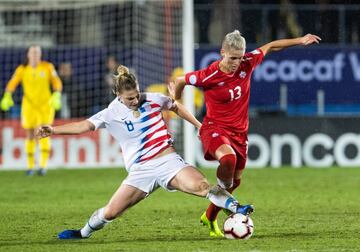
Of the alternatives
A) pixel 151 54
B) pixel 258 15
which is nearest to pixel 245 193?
pixel 151 54

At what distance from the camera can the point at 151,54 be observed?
2152 centimetres

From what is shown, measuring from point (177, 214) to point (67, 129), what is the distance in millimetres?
3450

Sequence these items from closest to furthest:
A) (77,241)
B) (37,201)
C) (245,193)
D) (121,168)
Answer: (77,241), (37,201), (245,193), (121,168)

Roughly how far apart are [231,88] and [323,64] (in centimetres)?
1343

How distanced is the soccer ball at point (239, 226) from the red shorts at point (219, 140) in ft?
3.54

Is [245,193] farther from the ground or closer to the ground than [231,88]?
closer to the ground

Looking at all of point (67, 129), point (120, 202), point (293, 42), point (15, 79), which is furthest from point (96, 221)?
point (15, 79)

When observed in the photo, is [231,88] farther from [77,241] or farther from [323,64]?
[323,64]

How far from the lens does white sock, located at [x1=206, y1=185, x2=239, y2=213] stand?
352 inches

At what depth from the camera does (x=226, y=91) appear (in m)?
10.0

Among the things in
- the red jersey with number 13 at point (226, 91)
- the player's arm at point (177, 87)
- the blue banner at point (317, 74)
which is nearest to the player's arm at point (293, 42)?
the red jersey with number 13 at point (226, 91)

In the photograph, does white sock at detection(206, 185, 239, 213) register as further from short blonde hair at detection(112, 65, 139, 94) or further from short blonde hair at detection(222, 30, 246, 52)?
short blonde hair at detection(222, 30, 246, 52)

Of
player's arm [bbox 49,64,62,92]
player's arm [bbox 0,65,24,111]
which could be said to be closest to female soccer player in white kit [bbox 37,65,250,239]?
player's arm [bbox 49,64,62,92]

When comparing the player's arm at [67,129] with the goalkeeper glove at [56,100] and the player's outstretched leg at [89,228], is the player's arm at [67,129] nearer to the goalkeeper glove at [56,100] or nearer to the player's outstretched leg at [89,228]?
the player's outstretched leg at [89,228]
